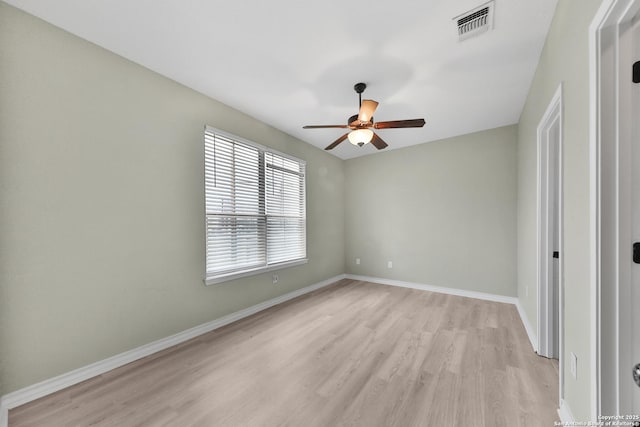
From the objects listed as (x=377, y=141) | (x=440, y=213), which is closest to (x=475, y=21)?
(x=377, y=141)

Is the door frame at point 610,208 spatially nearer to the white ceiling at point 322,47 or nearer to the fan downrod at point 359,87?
the white ceiling at point 322,47

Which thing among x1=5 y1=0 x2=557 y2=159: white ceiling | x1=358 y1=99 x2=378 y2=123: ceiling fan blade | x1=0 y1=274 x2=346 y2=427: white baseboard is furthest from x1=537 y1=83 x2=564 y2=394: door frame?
x1=0 y1=274 x2=346 y2=427: white baseboard

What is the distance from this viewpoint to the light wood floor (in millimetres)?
1604

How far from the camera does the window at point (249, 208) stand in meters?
2.94

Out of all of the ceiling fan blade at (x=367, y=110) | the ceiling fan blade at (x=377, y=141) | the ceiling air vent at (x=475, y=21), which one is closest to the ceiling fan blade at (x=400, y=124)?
the ceiling fan blade at (x=367, y=110)

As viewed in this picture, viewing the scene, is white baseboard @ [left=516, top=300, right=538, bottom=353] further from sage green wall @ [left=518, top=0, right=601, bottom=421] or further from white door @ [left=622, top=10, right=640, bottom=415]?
white door @ [left=622, top=10, right=640, bottom=415]

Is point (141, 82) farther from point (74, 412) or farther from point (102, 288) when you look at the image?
point (74, 412)

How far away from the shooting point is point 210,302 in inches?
113

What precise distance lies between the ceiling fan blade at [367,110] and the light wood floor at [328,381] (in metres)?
2.32

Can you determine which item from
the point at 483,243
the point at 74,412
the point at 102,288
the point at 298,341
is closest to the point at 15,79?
the point at 102,288

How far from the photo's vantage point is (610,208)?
1.04 metres

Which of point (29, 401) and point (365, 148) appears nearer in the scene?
point (29, 401)

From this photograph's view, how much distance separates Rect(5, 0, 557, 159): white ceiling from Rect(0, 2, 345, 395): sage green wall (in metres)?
0.27

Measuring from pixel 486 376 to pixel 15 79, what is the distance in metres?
4.15
